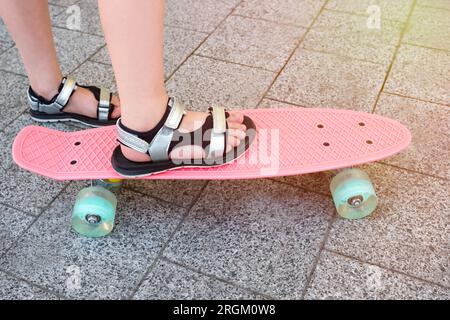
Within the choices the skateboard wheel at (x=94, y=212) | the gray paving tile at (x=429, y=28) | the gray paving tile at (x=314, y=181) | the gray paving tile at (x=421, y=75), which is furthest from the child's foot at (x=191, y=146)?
the gray paving tile at (x=429, y=28)

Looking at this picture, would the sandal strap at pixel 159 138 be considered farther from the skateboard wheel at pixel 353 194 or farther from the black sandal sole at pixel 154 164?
the skateboard wheel at pixel 353 194

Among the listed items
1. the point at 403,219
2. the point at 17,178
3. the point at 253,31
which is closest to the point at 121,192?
the point at 17,178

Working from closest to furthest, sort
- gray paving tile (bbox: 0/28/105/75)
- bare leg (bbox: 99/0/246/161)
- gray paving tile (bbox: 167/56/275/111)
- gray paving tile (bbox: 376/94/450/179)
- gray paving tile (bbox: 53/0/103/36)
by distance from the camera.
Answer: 1. bare leg (bbox: 99/0/246/161)
2. gray paving tile (bbox: 376/94/450/179)
3. gray paving tile (bbox: 167/56/275/111)
4. gray paving tile (bbox: 0/28/105/75)
5. gray paving tile (bbox: 53/0/103/36)

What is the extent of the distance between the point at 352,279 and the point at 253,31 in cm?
143

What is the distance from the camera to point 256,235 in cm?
129

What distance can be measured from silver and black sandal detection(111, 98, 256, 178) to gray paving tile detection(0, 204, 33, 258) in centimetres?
32

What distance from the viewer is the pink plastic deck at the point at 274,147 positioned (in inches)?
50.3

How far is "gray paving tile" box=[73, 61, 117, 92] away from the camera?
74.4 inches

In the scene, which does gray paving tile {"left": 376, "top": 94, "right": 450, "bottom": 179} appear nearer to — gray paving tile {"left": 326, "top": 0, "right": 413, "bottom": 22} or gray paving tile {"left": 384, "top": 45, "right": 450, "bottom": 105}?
gray paving tile {"left": 384, "top": 45, "right": 450, "bottom": 105}

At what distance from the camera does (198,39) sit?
219cm

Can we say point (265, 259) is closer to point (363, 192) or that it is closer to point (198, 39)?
point (363, 192)

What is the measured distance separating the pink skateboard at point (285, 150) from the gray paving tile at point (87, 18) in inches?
39.7

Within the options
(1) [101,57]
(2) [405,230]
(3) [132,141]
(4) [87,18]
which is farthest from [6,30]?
(2) [405,230]

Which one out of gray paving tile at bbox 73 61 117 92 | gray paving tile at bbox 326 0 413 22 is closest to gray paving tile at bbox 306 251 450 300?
gray paving tile at bbox 73 61 117 92
